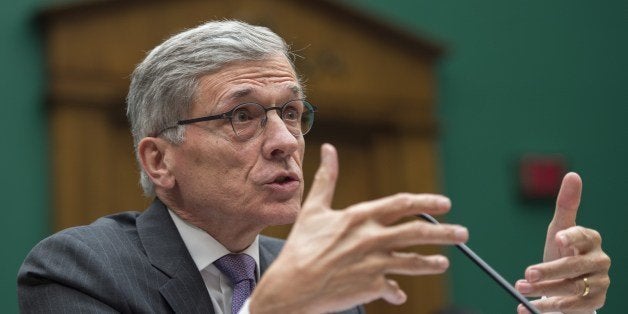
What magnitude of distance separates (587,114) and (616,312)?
1072 mm

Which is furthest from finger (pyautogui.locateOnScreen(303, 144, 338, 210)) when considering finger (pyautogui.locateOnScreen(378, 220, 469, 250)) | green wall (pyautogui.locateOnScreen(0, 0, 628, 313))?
green wall (pyautogui.locateOnScreen(0, 0, 628, 313))

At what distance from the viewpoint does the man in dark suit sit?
6.46 feet

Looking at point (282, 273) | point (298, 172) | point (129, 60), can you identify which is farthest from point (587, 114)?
point (282, 273)

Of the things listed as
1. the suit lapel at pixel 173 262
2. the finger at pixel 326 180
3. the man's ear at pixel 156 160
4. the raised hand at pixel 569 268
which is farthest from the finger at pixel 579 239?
the man's ear at pixel 156 160

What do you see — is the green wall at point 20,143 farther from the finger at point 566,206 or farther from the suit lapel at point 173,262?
the finger at point 566,206

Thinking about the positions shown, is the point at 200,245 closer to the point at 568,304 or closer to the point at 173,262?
the point at 173,262

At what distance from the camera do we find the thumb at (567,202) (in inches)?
82.7

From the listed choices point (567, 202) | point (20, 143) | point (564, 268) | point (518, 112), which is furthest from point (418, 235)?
point (518, 112)

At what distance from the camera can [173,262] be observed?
2.09 m

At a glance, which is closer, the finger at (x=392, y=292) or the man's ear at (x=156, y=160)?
the finger at (x=392, y=292)

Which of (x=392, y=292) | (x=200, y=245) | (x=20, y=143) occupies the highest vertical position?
(x=392, y=292)

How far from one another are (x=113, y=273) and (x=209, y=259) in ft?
0.86

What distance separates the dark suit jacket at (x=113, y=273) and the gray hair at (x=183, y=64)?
0.25 m

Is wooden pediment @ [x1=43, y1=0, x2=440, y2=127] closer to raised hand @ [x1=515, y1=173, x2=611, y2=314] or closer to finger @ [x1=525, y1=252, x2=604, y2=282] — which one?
raised hand @ [x1=515, y1=173, x2=611, y2=314]
